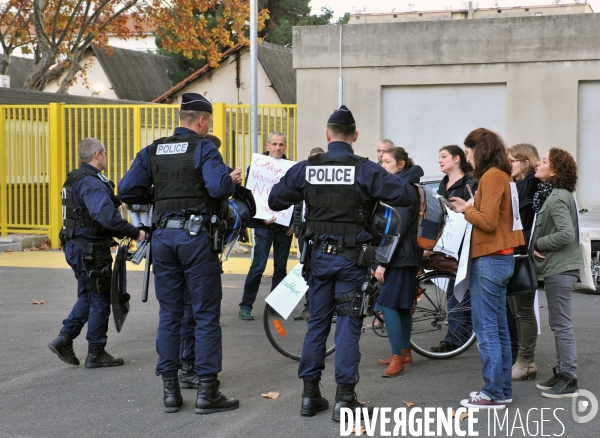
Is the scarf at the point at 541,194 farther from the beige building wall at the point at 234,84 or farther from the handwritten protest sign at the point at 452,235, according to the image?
the beige building wall at the point at 234,84

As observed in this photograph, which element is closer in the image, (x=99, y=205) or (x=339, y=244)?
(x=339, y=244)

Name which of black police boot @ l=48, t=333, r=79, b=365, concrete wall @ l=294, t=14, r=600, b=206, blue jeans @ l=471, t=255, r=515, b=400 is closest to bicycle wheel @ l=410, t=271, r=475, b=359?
blue jeans @ l=471, t=255, r=515, b=400

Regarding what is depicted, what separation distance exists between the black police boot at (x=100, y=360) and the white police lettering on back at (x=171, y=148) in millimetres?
2087

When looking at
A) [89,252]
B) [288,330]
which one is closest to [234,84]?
[288,330]

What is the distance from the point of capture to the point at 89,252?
667cm

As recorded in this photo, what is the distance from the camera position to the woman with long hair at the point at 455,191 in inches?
269

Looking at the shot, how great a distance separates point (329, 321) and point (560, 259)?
5.82 feet

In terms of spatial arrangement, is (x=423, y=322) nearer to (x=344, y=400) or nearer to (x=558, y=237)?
(x=558, y=237)

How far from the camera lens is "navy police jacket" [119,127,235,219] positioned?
5.46 metres

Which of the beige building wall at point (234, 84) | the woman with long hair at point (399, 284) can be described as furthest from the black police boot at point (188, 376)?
the beige building wall at point (234, 84)

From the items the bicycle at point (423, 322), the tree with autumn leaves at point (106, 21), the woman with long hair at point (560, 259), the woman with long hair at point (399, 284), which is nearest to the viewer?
the woman with long hair at point (560, 259)

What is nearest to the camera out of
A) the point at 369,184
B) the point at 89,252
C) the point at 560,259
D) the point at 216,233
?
the point at 369,184

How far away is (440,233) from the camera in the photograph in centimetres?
622

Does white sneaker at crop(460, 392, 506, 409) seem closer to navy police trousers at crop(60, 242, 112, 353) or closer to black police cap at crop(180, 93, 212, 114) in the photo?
black police cap at crop(180, 93, 212, 114)
